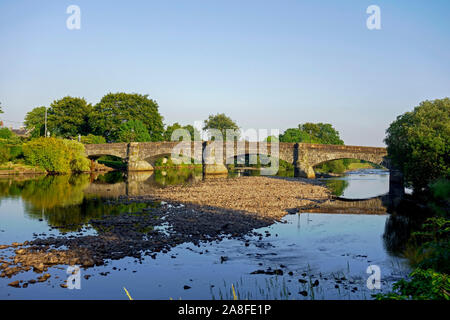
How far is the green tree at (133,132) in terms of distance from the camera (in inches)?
3141

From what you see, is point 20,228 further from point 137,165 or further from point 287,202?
point 137,165

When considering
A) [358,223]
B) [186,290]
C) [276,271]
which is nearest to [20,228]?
[186,290]

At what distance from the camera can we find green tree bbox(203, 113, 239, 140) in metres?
124

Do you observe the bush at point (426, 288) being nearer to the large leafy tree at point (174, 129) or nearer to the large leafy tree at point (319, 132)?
the large leafy tree at point (174, 129)

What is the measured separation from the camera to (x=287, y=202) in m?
28.5

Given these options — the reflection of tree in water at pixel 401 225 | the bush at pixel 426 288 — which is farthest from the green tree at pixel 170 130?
the bush at pixel 426 288

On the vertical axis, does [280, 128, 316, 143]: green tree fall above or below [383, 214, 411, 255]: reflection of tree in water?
above

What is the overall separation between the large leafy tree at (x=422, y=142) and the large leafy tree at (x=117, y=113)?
197ft

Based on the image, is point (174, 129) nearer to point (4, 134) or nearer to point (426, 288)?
point (4, 134)

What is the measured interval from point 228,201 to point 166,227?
365 inches

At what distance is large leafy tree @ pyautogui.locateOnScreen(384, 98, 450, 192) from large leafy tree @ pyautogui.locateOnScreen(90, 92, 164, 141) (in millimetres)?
60166

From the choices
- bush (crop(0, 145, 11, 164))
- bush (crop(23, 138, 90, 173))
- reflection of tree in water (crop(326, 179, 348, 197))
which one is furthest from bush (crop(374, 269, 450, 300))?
bush (crop(0, 145, 11, 164))

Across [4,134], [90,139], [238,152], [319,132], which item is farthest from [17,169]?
[319,132]

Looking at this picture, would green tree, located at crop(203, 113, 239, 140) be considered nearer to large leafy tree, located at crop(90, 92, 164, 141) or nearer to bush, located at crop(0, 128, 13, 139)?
large leafy tree, located at crop(90, 92, 164, 141)
